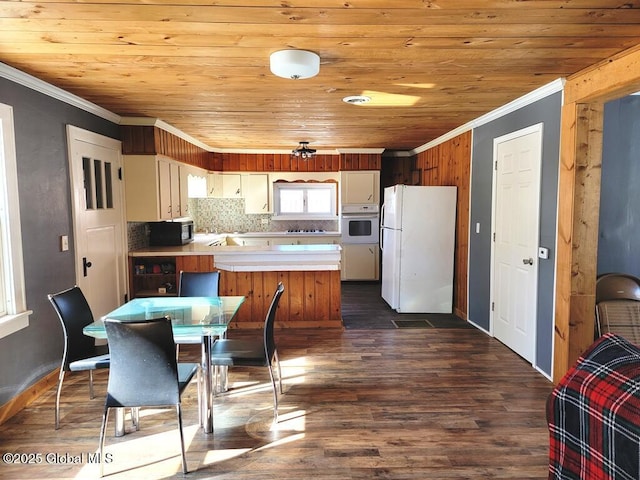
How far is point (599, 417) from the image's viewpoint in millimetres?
1230

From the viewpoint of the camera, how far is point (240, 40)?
2207 mm

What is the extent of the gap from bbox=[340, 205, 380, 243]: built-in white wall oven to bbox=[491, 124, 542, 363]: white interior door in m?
2.94

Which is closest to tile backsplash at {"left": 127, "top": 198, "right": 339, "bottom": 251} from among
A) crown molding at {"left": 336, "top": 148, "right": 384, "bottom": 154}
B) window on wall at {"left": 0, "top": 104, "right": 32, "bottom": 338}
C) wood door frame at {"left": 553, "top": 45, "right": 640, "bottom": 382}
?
crown molding at {"left": 336, "top": 148, "right": 384, "bottom": 154}

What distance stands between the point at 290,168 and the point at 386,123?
277 cm

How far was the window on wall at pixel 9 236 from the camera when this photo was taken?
8.64ft

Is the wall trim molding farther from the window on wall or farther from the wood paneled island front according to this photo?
the wood paneled island front

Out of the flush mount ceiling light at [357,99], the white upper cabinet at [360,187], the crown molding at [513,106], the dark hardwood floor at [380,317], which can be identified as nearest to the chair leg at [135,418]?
the dark hardwood floor at [380,317]

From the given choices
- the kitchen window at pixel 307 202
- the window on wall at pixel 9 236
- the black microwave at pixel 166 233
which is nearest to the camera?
the window on wall at pixel 9 236

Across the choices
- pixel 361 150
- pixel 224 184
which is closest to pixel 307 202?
pixel 361 150

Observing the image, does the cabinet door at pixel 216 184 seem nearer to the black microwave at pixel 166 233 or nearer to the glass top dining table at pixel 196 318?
the black microwave at pixel 166 233

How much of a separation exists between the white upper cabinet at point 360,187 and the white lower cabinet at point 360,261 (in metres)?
0.75

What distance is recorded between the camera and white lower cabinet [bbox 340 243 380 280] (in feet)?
22.9

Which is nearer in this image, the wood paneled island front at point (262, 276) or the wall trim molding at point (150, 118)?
the wall trim molding at point (150, 118)

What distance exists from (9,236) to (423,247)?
415cm
